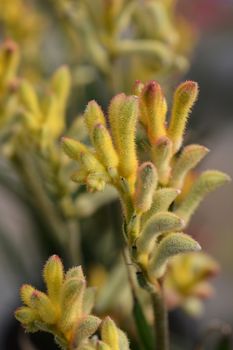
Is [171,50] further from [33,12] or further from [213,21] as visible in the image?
[213,21]

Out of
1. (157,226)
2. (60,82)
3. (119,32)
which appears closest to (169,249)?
(157,226)

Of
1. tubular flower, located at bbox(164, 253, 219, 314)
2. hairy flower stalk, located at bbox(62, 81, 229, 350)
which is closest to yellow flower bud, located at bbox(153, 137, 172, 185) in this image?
hairy flower stalk, located at bbox(62, 81, 229, 350)

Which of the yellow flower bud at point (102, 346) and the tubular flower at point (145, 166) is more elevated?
the tubular flower at point (145, 166)

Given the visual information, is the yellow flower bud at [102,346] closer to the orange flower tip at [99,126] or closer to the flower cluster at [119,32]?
the orange flower tip at [99,126]

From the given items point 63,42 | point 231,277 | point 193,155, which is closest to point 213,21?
point 231,277

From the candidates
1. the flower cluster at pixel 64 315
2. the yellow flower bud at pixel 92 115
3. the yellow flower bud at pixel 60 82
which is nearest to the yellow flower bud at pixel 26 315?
the flower cluster at pixel 64 315

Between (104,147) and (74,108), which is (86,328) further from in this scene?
(74,108)

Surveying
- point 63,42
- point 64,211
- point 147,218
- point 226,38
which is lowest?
point 147,218
